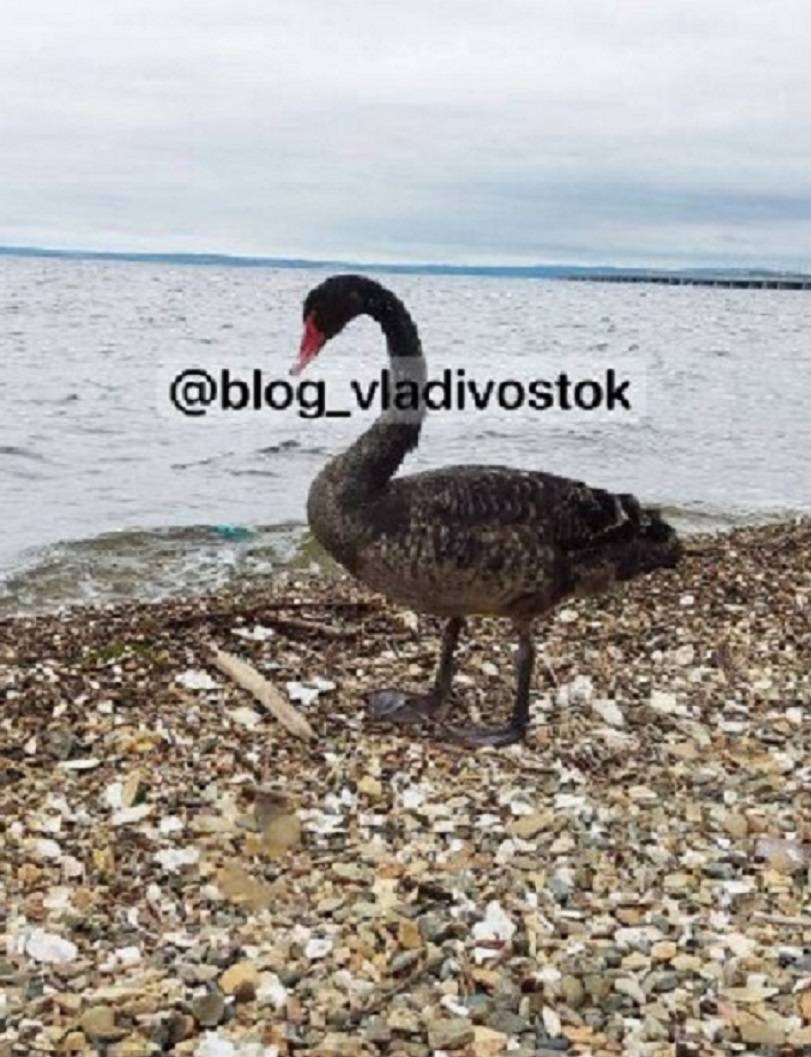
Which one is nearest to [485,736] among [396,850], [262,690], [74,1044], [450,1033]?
[262,690]

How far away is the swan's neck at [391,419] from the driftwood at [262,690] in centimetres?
122

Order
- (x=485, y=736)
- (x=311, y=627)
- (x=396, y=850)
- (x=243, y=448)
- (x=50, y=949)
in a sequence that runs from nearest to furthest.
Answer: (x=50, y=949)
(x=396, y=850)
(x=485, y=736)
(x=311, y=627)
(x=243, y=448)

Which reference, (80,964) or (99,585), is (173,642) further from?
(99,585)

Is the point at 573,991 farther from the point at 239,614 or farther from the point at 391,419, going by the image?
the point at 239,614

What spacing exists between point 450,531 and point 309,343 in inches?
55.3

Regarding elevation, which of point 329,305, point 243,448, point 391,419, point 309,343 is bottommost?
point 243,448

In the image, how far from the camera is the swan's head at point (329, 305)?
793 cm

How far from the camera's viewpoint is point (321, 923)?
5707 millimetres

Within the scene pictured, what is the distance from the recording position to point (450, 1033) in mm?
4957

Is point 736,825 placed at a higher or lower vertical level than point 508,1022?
higher

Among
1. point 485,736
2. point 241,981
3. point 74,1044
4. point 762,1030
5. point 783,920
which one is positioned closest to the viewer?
point 74,1044

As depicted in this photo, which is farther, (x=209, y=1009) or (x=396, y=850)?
(x=396, y=850)

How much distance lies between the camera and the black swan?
7.36m

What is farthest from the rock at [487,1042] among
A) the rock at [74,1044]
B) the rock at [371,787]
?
the rock at [371,787]
